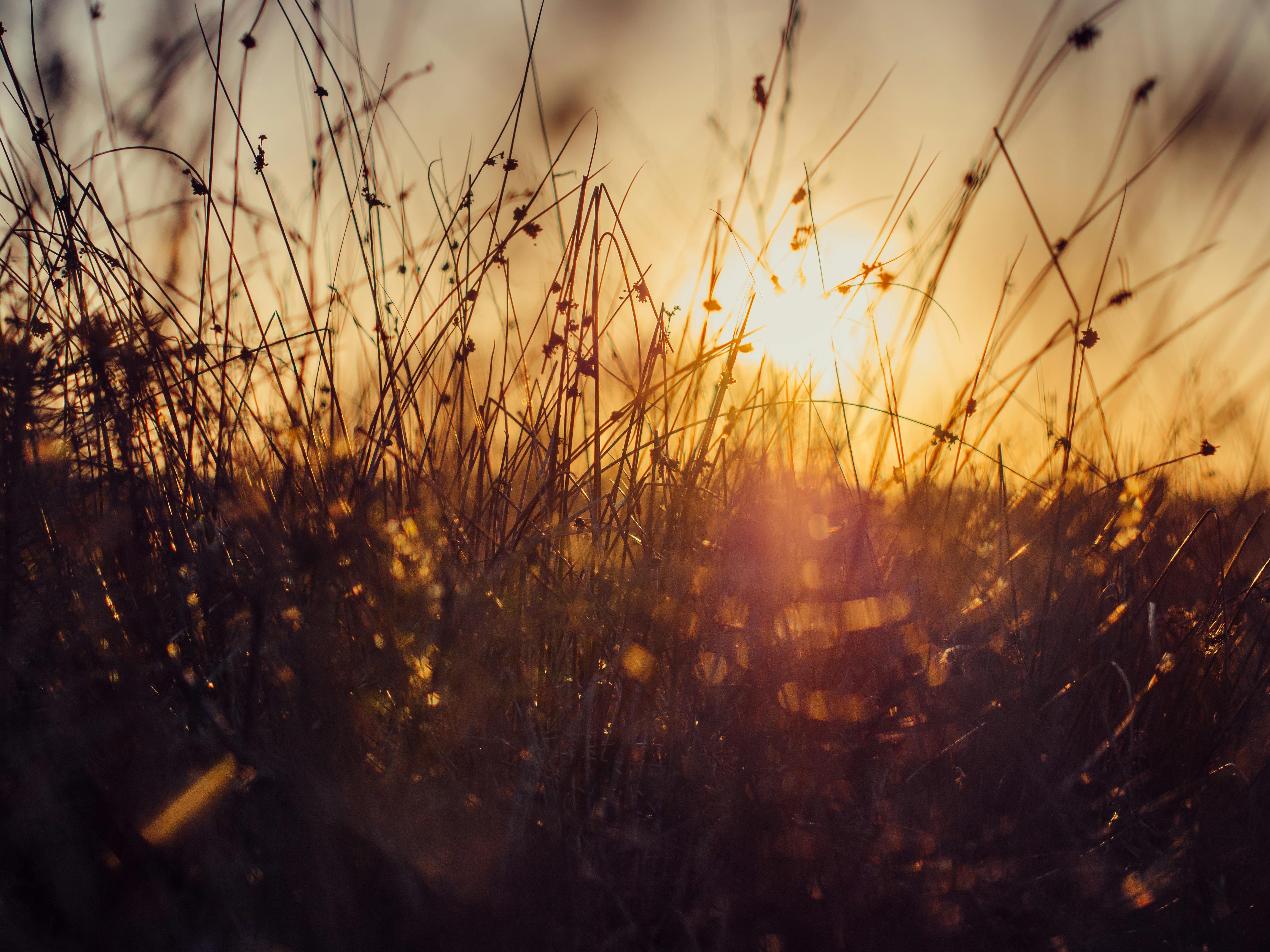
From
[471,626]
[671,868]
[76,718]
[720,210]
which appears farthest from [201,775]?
[720,210]

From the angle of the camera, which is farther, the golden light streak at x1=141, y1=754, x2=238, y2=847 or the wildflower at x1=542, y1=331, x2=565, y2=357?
the wildflower at x1=542, y1=331, x2=565, y2=357

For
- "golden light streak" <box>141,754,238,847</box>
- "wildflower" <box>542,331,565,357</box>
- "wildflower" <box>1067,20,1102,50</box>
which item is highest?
"wildflower" <box>1067,20,1102,50</box>

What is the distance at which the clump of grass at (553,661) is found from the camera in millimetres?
652

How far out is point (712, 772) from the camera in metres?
0.73

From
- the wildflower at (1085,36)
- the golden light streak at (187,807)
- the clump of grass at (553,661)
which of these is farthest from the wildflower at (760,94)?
the golden light streak at (187,807)

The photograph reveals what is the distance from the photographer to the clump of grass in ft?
2.14

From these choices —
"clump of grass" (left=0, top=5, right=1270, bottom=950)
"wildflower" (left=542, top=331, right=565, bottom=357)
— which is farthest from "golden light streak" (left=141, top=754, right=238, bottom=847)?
"wildflower" (left=542, top=331, right=565, bottom=357)

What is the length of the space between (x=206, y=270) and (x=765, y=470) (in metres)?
0.83

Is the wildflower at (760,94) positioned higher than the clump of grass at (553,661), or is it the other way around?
the wildflower at (760,94)

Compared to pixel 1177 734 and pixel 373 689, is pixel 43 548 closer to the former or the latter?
pixel 373 689

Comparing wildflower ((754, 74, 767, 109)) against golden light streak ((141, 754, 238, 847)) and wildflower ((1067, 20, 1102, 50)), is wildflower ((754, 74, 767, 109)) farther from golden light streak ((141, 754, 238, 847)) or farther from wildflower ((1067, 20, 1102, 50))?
golden light streak ((141, 754, 238, 847))

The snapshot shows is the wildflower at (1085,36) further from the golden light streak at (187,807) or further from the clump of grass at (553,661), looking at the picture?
the golden light streak at (187,807)

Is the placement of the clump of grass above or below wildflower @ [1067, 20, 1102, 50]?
below

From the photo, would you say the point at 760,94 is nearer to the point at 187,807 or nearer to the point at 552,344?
the point at 552,344
